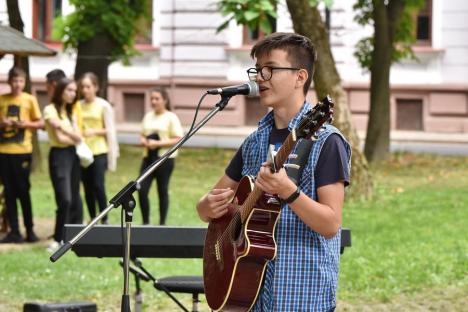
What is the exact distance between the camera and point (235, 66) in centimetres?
3052

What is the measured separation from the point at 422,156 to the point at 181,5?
8.40m

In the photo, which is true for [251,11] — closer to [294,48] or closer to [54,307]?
[54,307]

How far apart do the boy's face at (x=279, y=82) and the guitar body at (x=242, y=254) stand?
33cm

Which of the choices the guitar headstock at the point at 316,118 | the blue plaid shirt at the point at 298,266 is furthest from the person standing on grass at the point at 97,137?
the guitar headstock at the point at 316,118

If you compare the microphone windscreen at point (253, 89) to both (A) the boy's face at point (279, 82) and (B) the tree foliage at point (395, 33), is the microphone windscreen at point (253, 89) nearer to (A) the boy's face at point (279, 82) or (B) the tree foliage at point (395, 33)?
(A) the boy's face at point (279, 82)

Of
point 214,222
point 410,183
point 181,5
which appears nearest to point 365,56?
point 410,183

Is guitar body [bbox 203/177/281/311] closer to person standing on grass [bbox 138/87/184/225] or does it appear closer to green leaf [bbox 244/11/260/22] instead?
person standing on grass [bbox 138/87/184/225]

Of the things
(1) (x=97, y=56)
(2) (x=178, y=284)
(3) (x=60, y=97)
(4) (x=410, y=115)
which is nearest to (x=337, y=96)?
(3) (x=60, y=97)

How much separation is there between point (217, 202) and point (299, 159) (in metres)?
A: 0.55

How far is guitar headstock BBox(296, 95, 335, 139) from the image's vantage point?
4445 millimetres

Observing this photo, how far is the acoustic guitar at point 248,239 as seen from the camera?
177 inches

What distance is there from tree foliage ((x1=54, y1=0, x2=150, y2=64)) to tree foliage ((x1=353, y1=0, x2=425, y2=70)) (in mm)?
4165

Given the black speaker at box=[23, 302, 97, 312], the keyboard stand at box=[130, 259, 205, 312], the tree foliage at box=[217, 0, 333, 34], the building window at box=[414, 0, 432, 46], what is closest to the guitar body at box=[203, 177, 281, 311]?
the black speaker at box=[23, 302, 97, 312]

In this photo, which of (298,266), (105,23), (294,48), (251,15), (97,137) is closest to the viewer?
(298,266)
